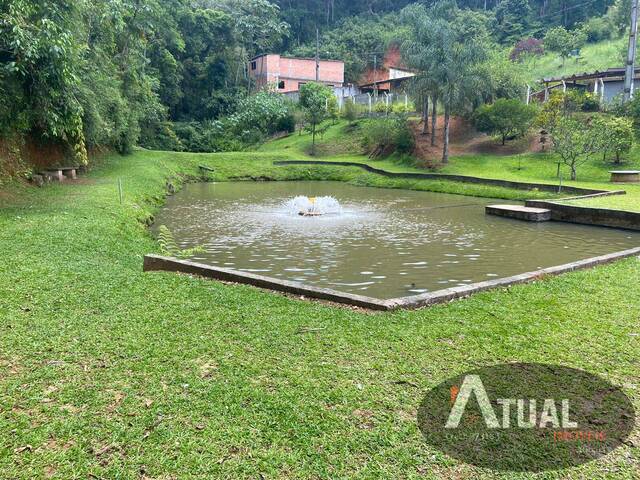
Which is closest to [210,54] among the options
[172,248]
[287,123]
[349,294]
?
[287,123]

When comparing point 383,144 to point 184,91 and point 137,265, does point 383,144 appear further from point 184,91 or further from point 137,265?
point 137,265

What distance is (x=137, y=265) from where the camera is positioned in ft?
25.9

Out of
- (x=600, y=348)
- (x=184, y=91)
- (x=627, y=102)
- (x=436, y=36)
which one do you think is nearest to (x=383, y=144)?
(x=436, y=36)

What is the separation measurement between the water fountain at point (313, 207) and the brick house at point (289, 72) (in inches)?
1440

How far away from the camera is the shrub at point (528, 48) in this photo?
5186 cm

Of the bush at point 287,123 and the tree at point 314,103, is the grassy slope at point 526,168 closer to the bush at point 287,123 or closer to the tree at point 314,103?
the tree at point 314,103

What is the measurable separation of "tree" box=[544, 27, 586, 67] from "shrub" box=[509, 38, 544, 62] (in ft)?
3.40

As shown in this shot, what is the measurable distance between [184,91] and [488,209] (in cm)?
4164

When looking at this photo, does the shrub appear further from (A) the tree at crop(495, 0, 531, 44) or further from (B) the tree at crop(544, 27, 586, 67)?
(A) the tree at crop(495, 0, 531, 44)

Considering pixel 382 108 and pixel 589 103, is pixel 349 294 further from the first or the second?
pixel 382 108

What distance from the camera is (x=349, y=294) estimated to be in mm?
5758

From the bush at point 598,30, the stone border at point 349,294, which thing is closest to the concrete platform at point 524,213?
the stone border at point 349,294

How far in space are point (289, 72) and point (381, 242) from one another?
46.2 metres

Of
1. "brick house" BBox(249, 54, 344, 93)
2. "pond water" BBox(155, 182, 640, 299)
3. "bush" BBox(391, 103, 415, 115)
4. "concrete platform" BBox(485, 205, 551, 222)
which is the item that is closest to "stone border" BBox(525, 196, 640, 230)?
"concrete platform" BBox(485, 205, 551, 222)
